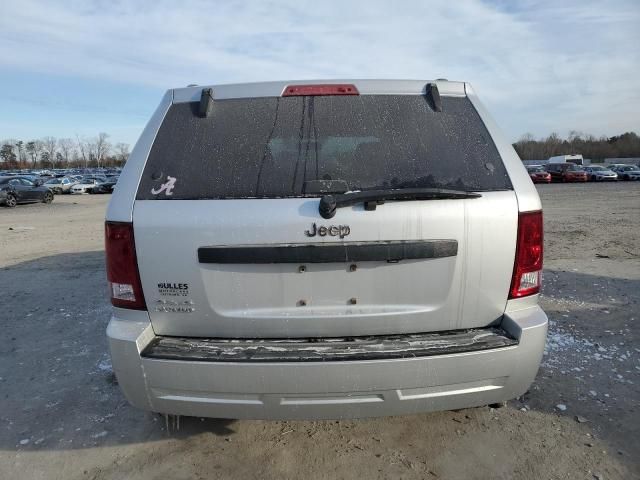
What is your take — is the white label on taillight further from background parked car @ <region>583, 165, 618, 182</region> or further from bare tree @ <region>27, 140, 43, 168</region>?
bare tree @ <region>27, 140, 43, 168</region>

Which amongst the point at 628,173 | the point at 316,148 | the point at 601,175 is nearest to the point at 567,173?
the point at 601,175

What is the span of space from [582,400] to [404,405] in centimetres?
186

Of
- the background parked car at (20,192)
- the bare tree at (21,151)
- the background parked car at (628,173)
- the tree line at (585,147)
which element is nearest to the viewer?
the background parked car at (20,192)

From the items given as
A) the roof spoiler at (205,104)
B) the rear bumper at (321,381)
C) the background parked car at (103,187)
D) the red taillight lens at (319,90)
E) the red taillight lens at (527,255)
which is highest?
the red taillight lens at (319,90)

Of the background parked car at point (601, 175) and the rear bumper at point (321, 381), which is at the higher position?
the rear bumper at point (321, 381)

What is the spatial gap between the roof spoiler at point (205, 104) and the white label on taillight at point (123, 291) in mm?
1025

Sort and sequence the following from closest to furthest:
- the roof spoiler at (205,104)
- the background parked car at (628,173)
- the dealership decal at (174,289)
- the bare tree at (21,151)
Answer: the dealership decal at (174,289), the roof spoiler at (205,104), the background parked car at (628,173), the bare tree at (21,151)

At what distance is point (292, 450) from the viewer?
284 centimetres

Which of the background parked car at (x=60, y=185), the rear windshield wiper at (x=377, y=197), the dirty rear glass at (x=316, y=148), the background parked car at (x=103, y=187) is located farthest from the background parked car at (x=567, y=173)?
the rear windshield wiper at (x=377, y=197)

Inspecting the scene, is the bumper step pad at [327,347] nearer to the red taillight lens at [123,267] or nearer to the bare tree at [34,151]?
the red taillight lens at [123,267]

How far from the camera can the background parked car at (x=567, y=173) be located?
43250 mm

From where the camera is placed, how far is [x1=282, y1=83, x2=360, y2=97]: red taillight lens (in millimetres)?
2664

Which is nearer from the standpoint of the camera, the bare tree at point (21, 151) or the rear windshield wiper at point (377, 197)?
the rear windshield wiper at point (377, 197)

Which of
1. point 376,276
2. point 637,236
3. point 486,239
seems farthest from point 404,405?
point 637,236
